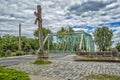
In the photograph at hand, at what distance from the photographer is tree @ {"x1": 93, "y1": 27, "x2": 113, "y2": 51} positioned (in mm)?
39000

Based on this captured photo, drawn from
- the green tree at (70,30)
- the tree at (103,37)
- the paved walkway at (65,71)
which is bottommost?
the paved walkway at (65,71)

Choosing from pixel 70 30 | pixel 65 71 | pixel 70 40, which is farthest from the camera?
pixel 70 30

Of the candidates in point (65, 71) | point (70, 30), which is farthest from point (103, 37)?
point (65, 71)

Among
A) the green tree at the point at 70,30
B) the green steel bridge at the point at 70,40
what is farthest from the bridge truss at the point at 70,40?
the green tree at the point at 70,30

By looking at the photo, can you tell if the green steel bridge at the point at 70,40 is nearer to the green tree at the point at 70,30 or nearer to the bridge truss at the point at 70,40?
the bridge truss at the point at 70,40

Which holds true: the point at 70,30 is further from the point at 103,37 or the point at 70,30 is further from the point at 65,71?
the point at 65,71

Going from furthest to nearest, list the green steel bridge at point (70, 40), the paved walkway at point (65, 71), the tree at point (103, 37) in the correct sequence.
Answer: the green steel bridge at point (70, 40), the tree at point (103, 37), the paved walkway at point (65, 71)

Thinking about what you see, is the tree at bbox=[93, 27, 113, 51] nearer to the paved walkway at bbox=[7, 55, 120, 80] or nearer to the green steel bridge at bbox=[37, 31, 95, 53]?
the green steel bridge at bbox=[37, 31, 95, 53]

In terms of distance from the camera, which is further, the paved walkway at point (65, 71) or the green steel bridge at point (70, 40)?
the green steel bridge at point (70, 40)

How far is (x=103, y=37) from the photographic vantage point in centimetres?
Result: 3975

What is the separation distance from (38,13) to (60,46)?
42.3 metres

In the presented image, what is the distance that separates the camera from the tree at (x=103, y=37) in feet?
128

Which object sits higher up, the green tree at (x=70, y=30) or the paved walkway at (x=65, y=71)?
the green tree at (x=70, y=30)

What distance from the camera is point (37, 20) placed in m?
13.8
